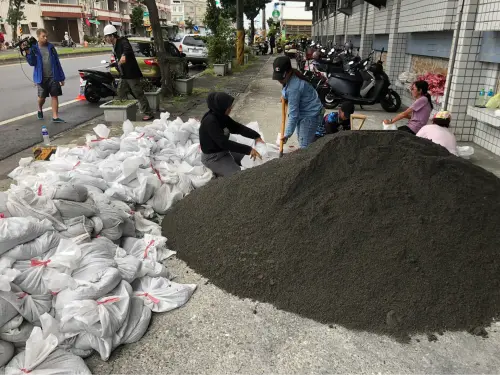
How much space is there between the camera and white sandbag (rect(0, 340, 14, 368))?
218 cm

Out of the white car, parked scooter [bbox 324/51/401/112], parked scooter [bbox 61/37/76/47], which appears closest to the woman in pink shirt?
parked scooter [bbox 324/51/401/112]

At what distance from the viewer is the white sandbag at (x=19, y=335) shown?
225 centimetres

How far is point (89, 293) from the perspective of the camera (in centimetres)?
250

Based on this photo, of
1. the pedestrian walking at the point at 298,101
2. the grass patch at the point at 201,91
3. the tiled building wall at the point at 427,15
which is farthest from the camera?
the grass patch at the point at 201,91

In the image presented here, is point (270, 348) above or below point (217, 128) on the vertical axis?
below

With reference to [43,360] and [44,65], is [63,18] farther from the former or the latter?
[43,360]

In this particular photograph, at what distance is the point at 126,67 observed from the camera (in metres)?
8.10

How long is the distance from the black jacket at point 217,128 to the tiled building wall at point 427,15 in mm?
4539

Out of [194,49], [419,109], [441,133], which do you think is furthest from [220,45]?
[441,133]

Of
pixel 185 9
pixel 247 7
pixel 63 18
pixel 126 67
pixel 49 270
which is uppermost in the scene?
pixel 185 9

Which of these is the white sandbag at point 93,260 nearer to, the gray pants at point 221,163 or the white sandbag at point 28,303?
the white sandbag at point 28,303

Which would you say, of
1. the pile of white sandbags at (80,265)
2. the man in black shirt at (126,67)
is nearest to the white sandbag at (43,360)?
the pile of white sandbags at (80,265)

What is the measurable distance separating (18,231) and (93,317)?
765 mm

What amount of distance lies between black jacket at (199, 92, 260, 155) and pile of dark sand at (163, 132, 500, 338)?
1118mm
